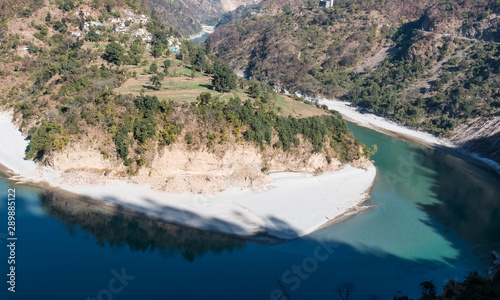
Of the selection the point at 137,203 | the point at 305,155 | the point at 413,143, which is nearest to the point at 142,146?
the point at 137,203

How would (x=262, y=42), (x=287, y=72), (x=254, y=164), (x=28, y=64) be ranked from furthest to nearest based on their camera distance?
(x=262, y=42), (x=287, y=72), (x=28, y=64), (x=254, y=164)

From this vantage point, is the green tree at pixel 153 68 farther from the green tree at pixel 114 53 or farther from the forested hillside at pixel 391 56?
the forested hillside at pixel 391 56

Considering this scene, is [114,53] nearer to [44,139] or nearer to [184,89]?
[184,89]

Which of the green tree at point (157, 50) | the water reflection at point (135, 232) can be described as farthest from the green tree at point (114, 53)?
the water reflection at point (135, 232)

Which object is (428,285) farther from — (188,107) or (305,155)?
(188,107)
